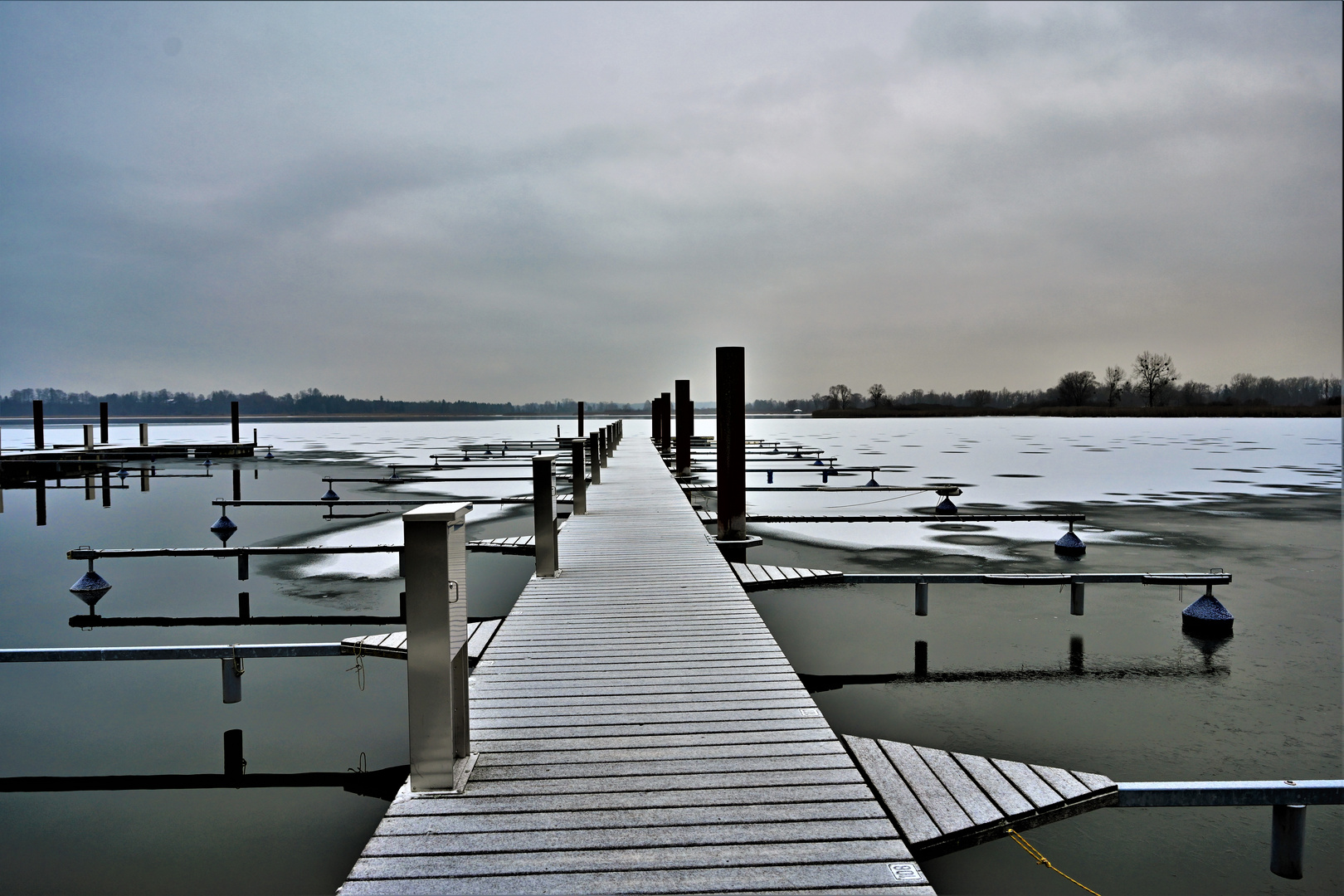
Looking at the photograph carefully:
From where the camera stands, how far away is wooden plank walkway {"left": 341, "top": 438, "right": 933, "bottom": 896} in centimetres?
260

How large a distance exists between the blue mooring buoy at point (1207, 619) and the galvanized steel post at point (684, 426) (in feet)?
39.1

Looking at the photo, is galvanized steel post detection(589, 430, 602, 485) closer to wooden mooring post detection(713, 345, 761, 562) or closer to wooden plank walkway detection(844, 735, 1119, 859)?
wooden mooring post detection(713, 345, 761, 562)

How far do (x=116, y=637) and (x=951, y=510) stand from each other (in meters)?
14.9

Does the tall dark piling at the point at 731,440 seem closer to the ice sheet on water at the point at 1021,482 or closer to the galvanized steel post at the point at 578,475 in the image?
the galvanized steel post at the point at 578,475

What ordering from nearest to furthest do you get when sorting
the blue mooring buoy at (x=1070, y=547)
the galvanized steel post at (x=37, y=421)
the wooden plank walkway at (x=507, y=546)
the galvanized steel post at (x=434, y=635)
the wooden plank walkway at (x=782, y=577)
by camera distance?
the galvanized steel post at (x=434, y=635) < the wooden plank walkway at (x=782, y=577) < the wooden plank walkway at (x=507, y=546) < the blue mooring buoy at (x=1070, y=547) < the galvanized steel post at (x=37, y=421)

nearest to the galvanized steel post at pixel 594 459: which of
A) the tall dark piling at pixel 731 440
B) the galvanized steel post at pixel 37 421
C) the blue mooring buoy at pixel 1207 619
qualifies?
the tall dark piling at pixel 731 440

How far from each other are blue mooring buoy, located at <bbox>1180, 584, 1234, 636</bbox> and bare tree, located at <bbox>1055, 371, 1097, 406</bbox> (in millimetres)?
118126

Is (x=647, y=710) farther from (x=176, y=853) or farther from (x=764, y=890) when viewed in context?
(x=176, y=853)

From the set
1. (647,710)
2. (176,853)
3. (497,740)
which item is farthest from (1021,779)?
(176,853)

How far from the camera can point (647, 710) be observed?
394 centimetres

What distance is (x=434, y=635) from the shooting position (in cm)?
295

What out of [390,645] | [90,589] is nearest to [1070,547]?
[390,645]

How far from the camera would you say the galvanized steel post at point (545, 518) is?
6.80 m

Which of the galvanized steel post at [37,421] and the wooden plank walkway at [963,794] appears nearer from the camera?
the wooden plank walkway at [963,794]
